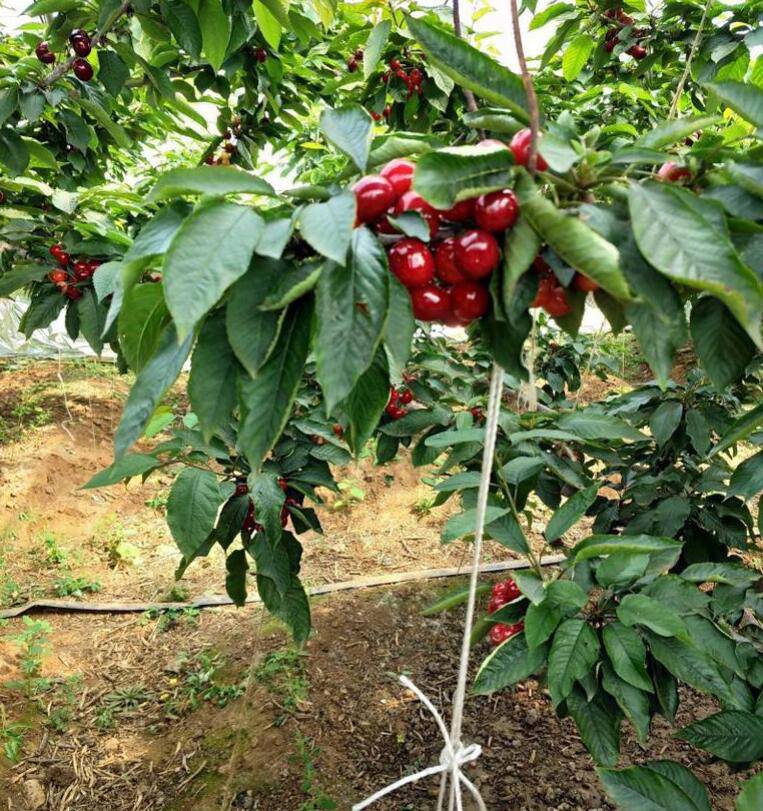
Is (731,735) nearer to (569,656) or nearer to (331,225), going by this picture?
(569,656)

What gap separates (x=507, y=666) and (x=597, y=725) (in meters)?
0.18

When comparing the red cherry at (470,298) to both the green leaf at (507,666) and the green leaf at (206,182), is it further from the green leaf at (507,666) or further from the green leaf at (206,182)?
the green leaf at (507,666)

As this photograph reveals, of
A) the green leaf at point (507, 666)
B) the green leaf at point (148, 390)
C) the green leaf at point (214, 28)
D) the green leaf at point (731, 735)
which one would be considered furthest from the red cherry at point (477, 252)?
the green leaf at point (214, 28)

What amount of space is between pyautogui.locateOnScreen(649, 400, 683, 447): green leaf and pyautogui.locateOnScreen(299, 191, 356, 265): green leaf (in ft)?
3.94

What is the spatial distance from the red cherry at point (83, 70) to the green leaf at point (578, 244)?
1.86 m

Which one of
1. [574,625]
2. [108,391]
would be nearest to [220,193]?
[574,625]

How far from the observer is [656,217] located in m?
0.46

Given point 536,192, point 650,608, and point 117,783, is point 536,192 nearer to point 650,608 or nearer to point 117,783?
point 650,608

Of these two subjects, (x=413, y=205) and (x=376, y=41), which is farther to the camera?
(x=376, y=41)

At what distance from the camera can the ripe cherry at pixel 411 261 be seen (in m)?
0.52

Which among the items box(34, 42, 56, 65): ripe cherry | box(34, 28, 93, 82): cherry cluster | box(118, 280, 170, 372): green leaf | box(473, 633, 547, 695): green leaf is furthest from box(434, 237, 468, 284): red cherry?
box(34, 42, 56, 65): ripe cherry

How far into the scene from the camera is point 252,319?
49 centimetres

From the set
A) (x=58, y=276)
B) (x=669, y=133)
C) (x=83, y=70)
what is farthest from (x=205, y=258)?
(x=83, y=70)

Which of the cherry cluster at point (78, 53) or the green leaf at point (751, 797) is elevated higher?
the cherry cluster at point (78, 53)
